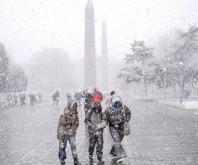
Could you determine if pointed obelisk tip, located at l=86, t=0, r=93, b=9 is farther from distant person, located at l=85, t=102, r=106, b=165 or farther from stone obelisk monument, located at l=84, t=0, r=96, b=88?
Result: distant person, located at l=85, t=102, r=106, b=165

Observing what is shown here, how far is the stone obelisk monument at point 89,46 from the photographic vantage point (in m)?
37.6

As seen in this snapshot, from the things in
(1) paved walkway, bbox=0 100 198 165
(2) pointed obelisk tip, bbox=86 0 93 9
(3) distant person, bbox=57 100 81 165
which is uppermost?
(2) pointed obelisk tip, bbox=86 0 93 9

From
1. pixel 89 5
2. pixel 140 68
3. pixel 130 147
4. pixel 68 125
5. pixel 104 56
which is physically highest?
pixel 89 5

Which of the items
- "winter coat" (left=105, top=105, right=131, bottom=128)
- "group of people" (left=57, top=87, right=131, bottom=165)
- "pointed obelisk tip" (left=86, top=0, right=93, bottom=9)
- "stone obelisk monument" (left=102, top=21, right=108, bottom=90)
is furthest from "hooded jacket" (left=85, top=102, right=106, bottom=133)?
"stone obelisk monument" (left=102, top=21, right=108, bottom=90)

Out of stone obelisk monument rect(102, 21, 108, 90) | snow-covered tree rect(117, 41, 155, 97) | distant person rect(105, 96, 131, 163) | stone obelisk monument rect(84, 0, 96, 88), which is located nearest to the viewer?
distant person rect(105, 96, 131, 163)

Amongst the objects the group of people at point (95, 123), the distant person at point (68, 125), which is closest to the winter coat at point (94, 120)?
the group of people at point (95, 123)

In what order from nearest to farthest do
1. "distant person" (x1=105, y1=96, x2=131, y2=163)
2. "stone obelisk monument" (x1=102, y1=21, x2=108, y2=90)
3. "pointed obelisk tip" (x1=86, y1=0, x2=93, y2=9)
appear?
"distant person" (x1=105, y1=96, x2=131, y2=163) → "pointed obelisk tip" (x1=86, y1=0, x2=93, y2=9) → "stone obelisk monument" (x1=102, y1=21, x2=108, y2=90)

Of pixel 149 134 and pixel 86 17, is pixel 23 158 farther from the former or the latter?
pixel 86 17

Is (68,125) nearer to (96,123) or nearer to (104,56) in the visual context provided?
(96,123)

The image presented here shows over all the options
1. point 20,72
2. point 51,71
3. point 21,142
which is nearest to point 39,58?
point 51,71

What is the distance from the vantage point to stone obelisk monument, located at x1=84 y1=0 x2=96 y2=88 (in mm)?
37625

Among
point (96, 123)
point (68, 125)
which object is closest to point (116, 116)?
point (96, 123)

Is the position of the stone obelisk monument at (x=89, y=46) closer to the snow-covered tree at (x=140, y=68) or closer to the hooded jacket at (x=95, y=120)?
the snow-covered tree at (x=140, y=68)

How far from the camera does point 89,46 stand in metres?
38.7
